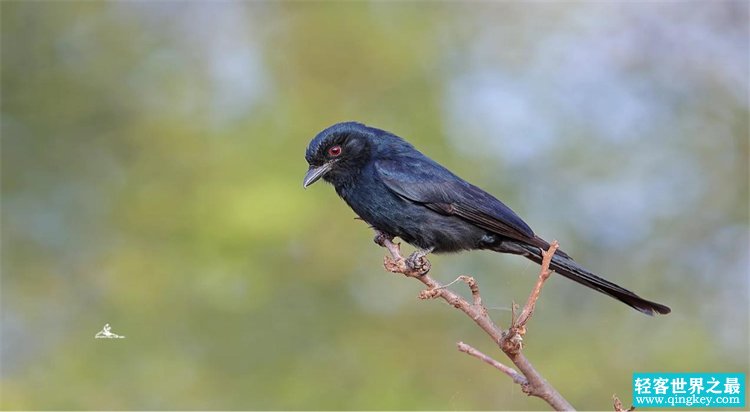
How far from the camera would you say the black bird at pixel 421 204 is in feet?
16.0

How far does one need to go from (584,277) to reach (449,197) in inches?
33.0

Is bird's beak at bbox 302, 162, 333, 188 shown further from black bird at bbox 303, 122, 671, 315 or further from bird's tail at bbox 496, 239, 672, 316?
bird's tail at bbox 496, 239, 672, 316

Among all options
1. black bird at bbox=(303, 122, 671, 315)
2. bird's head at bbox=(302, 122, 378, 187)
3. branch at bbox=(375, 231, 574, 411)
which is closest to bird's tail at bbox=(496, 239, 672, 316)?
black bird at bbox=(303, 122, 671, 315)

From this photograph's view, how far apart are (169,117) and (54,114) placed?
3.36 ft

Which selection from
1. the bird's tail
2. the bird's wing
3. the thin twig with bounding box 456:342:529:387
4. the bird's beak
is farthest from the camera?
the bird's beak

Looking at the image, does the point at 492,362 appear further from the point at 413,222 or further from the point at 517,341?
the point at 413,222

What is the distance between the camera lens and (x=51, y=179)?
8438 millimetres

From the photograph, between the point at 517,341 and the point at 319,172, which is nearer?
the point at 517,341

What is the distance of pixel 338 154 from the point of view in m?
5.16

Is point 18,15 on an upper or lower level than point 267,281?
upper

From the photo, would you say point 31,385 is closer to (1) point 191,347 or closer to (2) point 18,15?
(1) point 191,347

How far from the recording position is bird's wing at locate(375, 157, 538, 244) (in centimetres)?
484

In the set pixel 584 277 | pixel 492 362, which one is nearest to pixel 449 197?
pixel 584 277

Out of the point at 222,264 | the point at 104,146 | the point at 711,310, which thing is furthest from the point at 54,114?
the point at 711,310
